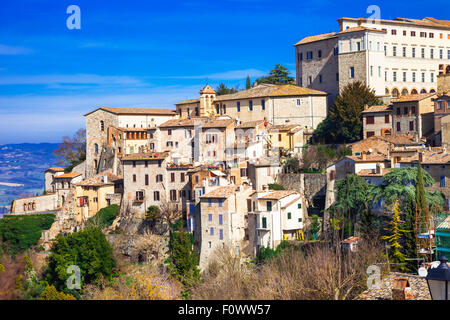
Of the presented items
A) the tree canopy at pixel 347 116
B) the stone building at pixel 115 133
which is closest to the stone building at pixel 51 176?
the stone building at pixel 115 133

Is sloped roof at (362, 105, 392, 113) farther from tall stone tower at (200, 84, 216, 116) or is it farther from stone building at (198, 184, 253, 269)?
tall stone tower at (200, 84, 216, 116)

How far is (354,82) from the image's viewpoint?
52.7 meters

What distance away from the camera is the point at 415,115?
45844 mm

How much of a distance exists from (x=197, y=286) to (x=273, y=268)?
16.3 ft

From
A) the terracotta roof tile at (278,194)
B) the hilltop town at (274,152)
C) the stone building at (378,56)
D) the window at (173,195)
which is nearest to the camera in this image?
the terracotta roof tile at (278,194)

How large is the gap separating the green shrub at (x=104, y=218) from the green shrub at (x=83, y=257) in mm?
4476

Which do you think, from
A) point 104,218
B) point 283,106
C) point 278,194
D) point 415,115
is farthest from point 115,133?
point 415,115

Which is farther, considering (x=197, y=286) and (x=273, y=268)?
(x=197, y=286)

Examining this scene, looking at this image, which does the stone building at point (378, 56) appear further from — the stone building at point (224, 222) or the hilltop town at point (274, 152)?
the stone building at point (224, 222)

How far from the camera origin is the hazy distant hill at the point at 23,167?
12394cm
